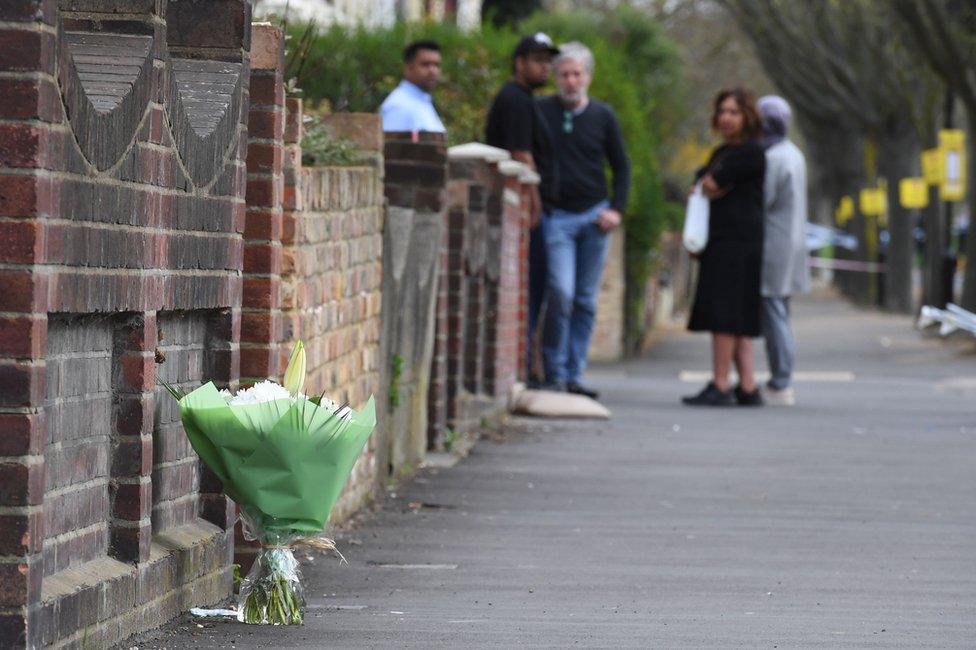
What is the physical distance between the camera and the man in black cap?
13.0 m

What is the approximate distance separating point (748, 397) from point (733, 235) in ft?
4.08

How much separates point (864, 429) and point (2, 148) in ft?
30.3

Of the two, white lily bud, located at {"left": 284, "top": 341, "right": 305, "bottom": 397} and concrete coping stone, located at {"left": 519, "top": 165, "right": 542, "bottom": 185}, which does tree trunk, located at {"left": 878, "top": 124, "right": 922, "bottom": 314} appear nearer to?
concrete coping stone, located at {"left": 519, "top": 165, "right": 542, "bottom": 185}

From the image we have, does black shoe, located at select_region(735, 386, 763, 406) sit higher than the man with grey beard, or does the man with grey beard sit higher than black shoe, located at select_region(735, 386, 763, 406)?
the man with grey beard

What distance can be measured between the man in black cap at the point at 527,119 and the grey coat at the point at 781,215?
1.67m

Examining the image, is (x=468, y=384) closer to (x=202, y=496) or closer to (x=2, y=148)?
(x=202, y=496)

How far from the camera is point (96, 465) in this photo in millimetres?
4914

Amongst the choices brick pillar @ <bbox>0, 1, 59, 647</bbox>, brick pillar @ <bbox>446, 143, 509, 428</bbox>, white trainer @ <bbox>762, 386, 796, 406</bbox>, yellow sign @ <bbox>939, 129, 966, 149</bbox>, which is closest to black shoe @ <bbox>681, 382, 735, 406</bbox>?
→ white trainer @ <bbox>762, 386, 796, 406</bbox>

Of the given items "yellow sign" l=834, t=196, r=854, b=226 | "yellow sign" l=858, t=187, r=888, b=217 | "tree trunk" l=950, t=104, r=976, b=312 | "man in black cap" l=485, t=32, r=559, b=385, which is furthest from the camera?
"yellow sign" l=834, t=196, r=854, b=226

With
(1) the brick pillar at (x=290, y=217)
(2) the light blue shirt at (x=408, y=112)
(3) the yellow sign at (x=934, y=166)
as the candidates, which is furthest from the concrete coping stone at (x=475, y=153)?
(3) the yellow sign at (x=934, y=166)

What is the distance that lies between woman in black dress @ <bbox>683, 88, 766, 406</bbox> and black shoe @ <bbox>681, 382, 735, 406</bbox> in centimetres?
32

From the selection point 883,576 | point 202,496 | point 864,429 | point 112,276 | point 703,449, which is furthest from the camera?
point 864,429

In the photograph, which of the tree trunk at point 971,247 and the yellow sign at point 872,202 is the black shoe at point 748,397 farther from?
the yellow sign at point 872,202

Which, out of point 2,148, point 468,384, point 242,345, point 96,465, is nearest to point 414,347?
point 468,384
